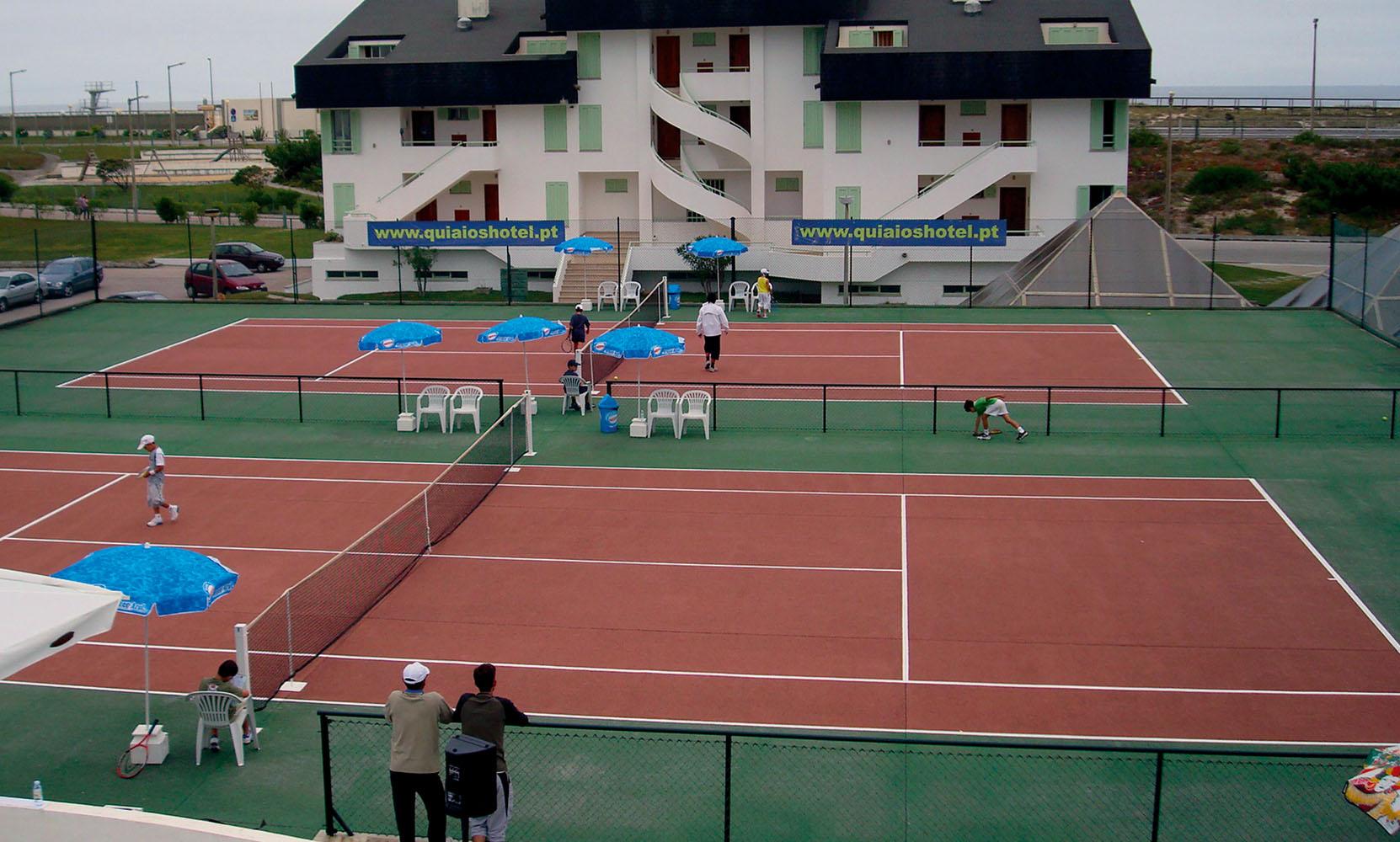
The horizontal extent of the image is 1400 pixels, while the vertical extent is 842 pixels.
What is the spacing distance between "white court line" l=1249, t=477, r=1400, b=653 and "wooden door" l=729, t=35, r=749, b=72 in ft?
120

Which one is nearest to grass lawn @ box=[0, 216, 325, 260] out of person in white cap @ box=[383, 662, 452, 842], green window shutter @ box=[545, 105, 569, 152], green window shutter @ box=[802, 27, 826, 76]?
green window shutter @ box=[545, 105, 569, 152]

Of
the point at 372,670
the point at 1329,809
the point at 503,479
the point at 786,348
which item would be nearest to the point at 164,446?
the point at 503,479

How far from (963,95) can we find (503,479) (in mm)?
32978

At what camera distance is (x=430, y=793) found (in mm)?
11828

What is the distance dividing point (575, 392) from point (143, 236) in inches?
2116

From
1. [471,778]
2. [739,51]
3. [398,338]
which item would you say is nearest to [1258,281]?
[739,51]

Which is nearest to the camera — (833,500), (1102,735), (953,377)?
(1102,735)

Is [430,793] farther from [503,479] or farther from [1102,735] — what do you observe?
[503,479]

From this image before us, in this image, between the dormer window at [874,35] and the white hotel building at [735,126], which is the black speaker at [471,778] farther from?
the dormer window at [874,35]

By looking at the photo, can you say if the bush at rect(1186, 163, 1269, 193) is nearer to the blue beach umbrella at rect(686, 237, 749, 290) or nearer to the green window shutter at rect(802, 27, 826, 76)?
the green window shutter at rect(802, 27, 826, 76)

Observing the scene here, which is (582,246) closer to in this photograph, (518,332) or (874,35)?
(518,332)

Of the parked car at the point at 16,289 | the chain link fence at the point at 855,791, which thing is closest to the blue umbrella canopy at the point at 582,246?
the parked car at the point at 16,289

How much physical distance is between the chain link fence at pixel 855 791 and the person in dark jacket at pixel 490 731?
1.00 m

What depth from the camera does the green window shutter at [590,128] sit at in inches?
2231
